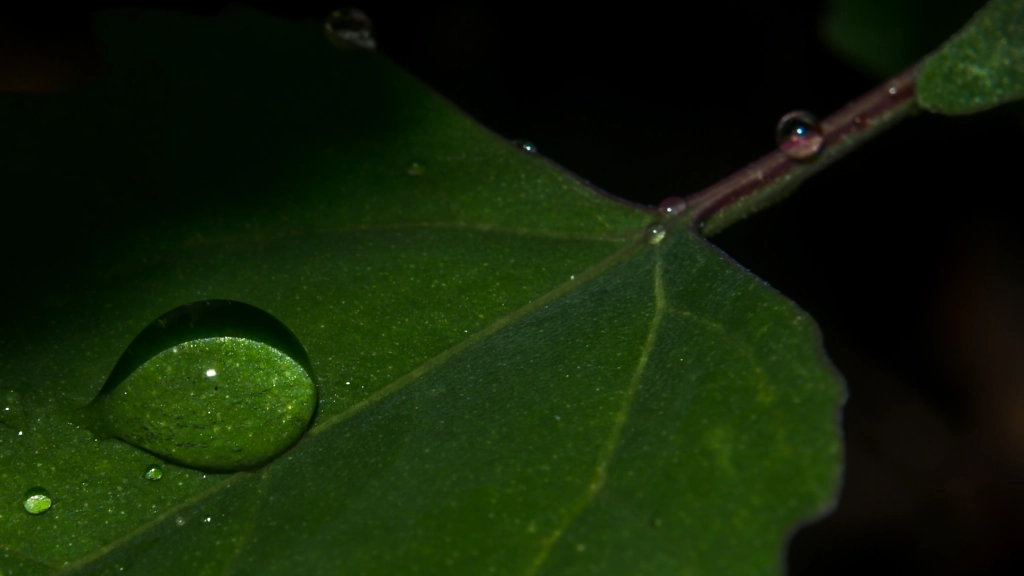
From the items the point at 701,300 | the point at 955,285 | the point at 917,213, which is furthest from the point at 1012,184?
the point at 701,300

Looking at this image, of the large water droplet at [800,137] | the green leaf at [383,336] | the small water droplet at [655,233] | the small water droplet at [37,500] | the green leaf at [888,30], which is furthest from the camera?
the green leaf at [888,30]

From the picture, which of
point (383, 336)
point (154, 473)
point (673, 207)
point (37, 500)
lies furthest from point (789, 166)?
point (37, 500)

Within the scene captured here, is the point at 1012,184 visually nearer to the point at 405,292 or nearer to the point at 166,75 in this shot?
the point at 405,292

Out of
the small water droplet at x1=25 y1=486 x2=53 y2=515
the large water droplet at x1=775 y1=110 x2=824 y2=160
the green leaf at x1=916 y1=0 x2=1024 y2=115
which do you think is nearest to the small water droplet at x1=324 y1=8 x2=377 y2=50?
the large water droplet at x1=775 y1=110 x2=824 y2=160

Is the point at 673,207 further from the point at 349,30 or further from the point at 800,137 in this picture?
the point at 349,30

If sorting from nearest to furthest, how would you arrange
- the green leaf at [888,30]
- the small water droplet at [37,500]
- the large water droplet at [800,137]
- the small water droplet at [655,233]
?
the small water droplet at [37,500]
the small water droplet at [655,233]
the large water droplet at [800,137]
the green leaf at [888,30]

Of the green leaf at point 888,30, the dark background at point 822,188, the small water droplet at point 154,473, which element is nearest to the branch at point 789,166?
the green leaf at point 888,30

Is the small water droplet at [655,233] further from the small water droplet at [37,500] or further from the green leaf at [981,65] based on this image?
the small water droplet at [37,500]
